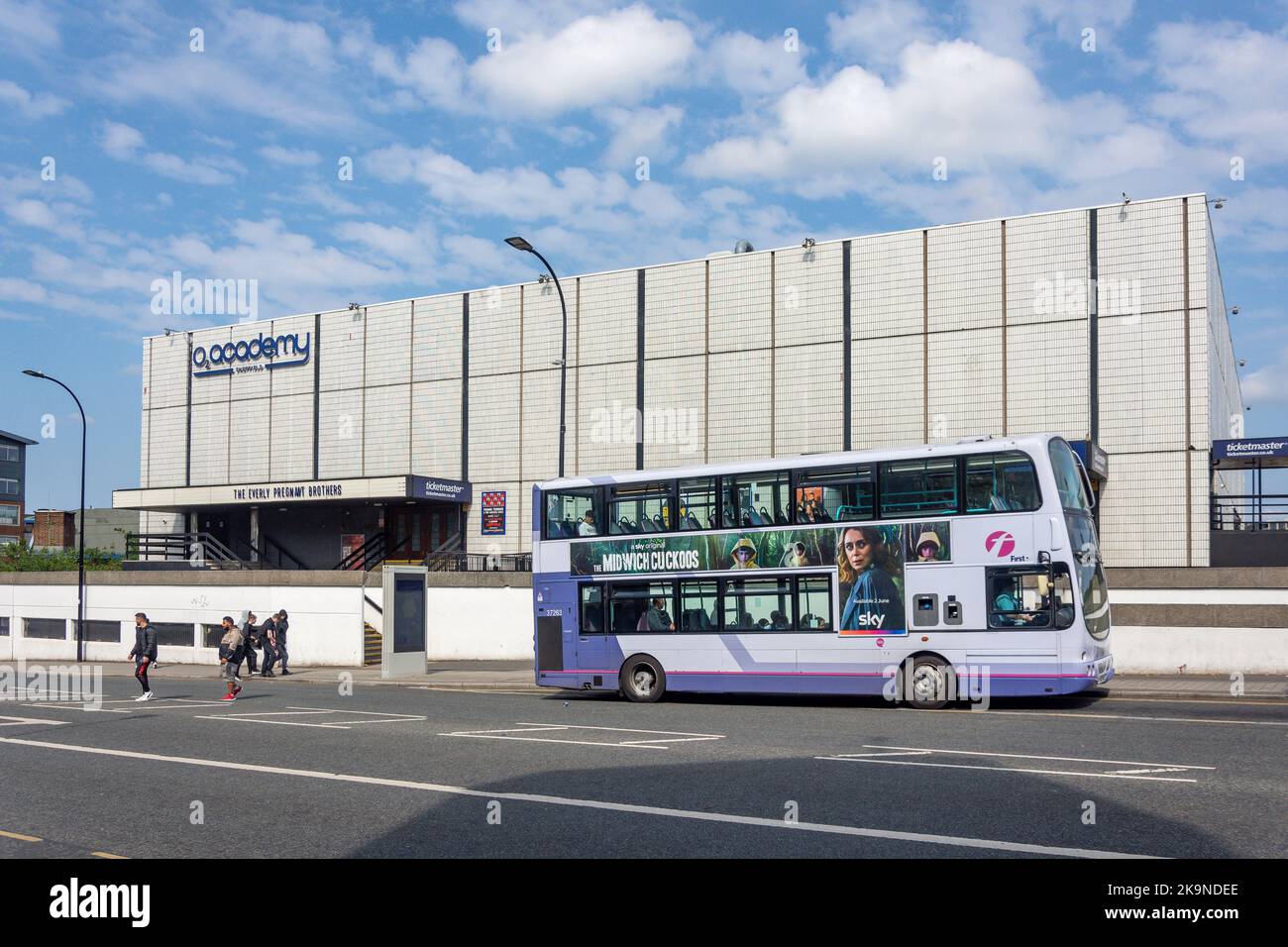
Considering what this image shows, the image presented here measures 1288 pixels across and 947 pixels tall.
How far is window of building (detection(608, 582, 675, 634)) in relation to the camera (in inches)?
803

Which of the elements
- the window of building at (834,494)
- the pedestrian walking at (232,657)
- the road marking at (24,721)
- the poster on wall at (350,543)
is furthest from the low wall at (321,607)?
the window of building at (834,494)

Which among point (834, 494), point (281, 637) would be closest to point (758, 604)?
point (834, 494)

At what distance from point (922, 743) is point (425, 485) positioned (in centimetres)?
2867

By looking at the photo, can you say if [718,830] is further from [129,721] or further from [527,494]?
[527,494]

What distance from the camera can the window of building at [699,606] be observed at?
19828mm

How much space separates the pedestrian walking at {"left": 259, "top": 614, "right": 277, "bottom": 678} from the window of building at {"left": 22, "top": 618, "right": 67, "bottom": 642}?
14.8m

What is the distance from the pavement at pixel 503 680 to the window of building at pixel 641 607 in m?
4.40

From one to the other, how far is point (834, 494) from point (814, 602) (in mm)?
1824

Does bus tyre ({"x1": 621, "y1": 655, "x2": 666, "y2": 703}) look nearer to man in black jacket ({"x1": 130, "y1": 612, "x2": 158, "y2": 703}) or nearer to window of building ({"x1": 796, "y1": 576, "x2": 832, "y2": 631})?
window of building ({"x1": 796, "y1": 576, "x2": 832, "y2": 631})

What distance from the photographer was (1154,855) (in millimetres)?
7238

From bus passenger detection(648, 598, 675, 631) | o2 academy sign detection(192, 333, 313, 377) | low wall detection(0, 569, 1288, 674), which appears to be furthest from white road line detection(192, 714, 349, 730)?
o2 academy sign detection(192, 333, 313, 377)

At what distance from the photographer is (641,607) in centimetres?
2070

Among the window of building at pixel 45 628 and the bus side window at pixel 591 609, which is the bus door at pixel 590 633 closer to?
the bus side window at pixel 591 609
